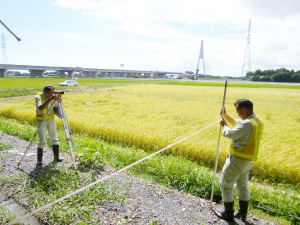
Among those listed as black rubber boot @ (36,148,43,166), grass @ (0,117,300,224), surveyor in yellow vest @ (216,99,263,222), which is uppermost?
surveyor in yellow vest @ (216,99,263,222)

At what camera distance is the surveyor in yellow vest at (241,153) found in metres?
3.47

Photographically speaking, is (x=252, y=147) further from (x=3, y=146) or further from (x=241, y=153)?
(x=3, y=146)

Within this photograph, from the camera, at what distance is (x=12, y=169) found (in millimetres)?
5352

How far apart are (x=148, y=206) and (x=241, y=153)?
2108mm

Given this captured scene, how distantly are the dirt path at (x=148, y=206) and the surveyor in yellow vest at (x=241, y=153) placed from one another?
1.35ft

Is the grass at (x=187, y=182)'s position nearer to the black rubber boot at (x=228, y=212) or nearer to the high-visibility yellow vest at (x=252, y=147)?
the black rubber boot at (x=228, y=212)

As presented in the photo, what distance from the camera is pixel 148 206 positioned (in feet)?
13.6

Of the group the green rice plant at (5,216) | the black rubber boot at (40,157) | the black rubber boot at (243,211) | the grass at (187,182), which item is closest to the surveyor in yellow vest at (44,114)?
the black rubber boot at (40,157)

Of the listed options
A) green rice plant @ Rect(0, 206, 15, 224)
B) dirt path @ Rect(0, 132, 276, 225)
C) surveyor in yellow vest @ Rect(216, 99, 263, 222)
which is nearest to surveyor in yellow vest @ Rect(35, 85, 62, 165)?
dirt path @ Rect(0, 132, 276, 225)

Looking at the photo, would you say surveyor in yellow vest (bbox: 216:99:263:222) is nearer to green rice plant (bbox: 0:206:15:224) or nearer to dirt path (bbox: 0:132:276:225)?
dirt path (bbox: 0:132:276:225)

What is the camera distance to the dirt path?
378cm

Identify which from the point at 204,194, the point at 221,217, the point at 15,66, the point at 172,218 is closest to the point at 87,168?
the point at 172,218

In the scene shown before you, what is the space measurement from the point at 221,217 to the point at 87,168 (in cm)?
351

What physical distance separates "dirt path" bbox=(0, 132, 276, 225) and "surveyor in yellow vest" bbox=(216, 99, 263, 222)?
41 cm
